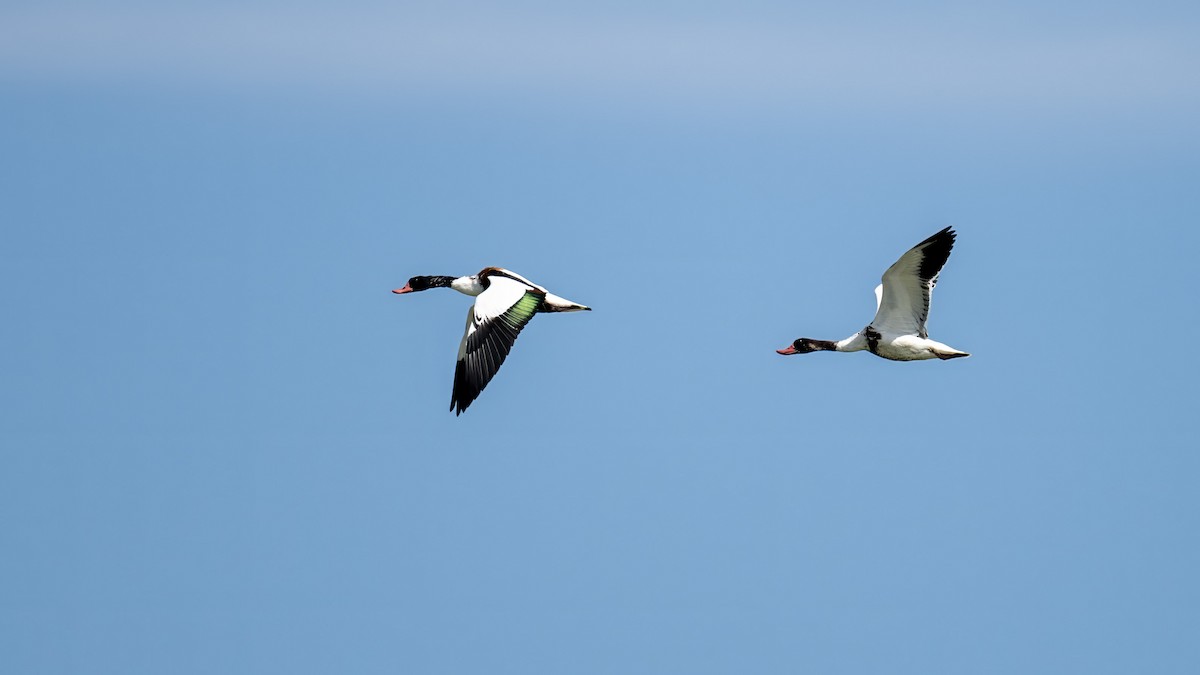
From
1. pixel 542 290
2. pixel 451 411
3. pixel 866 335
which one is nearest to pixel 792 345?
pixel 866 335

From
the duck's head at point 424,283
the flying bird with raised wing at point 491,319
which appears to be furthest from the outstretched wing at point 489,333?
the duck's head at point 424,283

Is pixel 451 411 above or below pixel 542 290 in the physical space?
below

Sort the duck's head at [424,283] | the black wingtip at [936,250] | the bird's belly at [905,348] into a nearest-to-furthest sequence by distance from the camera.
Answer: the black wingtip at [936,250] < the bird's belly at [905,348] < the duck's head at [424,283]

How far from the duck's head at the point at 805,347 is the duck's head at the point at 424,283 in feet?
19.9

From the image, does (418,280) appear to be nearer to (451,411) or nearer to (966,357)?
A: (451,411)

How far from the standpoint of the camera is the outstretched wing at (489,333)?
27.7 meters

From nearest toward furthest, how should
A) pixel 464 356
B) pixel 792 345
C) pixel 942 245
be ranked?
pixel 942 245 → pixel 464 356 → pixel 792 345

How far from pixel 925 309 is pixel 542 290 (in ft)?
21.0

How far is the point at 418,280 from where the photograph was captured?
106 ft

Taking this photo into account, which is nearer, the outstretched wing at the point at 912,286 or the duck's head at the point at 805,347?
the outstretched wing at the point at 912,286

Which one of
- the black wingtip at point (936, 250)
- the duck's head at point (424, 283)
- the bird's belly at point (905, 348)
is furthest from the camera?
the duck's head at point (424, 283)

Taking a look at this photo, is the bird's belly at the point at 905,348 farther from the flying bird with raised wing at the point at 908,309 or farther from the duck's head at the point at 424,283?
the duck's head at the point at 424,283

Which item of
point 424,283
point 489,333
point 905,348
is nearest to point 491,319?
point 489,333

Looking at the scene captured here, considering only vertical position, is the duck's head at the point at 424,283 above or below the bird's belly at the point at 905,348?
above
